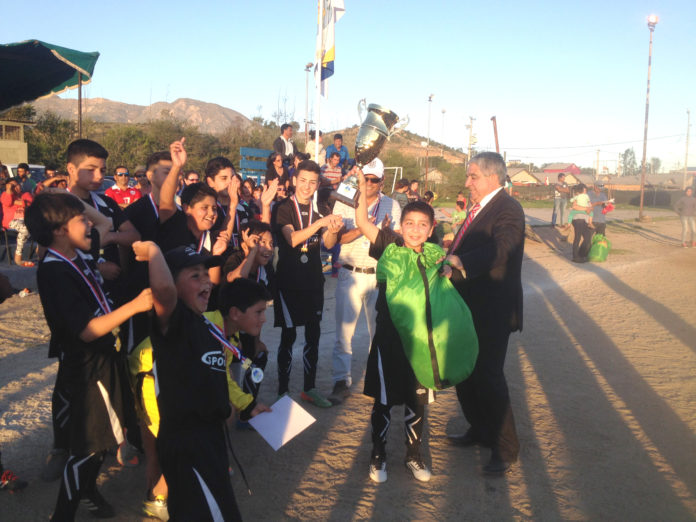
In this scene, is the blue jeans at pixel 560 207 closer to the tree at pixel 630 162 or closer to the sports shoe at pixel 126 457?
the sports shoe at pixel 126 457

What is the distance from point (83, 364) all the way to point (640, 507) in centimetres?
355

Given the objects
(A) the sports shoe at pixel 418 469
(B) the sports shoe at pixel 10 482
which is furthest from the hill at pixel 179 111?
(A) the sports shoe at pixel 418 469

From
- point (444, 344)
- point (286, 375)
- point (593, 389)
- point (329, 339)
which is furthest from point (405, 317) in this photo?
point (329, 339)

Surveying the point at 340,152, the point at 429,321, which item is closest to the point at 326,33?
the point at 340,152

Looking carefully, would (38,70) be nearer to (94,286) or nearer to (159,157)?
(159,157)

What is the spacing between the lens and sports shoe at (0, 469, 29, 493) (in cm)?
338

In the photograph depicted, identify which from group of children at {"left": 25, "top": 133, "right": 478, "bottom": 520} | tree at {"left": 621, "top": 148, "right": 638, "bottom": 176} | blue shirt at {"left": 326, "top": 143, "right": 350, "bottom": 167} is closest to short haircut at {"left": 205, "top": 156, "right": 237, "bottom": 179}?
group of children at {"left": 25, "top": 133, "right": 478, "bottom": 520}

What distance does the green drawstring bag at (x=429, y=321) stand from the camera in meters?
3.44

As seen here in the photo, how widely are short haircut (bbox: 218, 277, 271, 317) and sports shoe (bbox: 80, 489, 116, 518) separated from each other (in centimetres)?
131

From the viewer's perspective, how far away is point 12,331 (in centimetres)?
678

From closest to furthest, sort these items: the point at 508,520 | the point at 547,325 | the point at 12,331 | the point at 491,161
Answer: the point at 508,520 < the point at 491,161 < the point at 12,331 < the point at 547,325

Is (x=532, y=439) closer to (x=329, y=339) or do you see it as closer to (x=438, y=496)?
(x=438, y=496)

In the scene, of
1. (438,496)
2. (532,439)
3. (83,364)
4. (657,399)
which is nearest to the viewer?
(83,364)

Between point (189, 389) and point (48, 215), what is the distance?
1.21 meters
